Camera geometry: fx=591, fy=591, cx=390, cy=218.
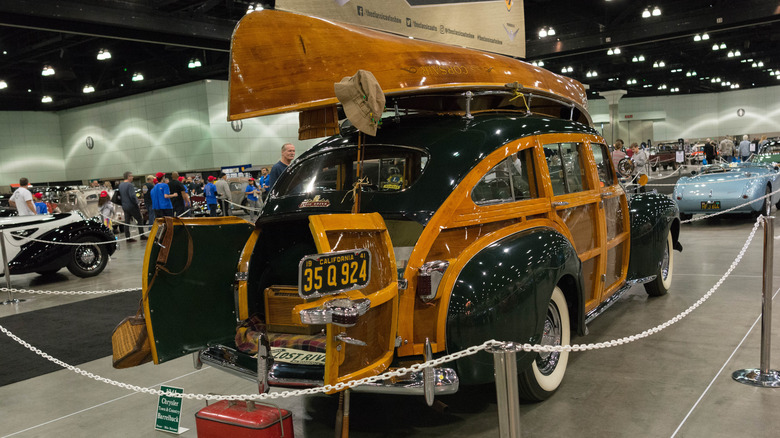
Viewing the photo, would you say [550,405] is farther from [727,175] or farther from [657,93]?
[657,93]

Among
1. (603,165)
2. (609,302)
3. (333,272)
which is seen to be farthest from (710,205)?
(333,272)

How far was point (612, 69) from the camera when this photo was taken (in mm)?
32719

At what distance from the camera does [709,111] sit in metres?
45.1

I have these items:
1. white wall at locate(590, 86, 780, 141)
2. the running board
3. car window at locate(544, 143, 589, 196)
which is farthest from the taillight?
white wall at locate(590, 86, 780, 141)

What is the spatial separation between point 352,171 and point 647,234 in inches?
112

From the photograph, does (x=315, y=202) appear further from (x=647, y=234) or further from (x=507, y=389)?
(x=647, y=234)

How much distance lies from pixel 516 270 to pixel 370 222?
86 cm

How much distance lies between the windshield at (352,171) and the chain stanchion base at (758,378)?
2.52 meters

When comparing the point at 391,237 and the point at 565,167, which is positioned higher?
the point at 565,167

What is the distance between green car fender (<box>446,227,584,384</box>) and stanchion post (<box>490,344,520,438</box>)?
697mm

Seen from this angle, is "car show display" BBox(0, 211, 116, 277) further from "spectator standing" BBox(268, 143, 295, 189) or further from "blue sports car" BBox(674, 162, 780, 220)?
"blue sports car" BBox(674, 162, 780, 220)

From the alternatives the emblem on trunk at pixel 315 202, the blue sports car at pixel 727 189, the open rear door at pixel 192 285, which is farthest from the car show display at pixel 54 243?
the blue sports car at pixel 727 189

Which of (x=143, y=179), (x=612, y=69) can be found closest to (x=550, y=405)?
(x=143, y=179)

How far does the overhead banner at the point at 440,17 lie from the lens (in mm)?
4203
